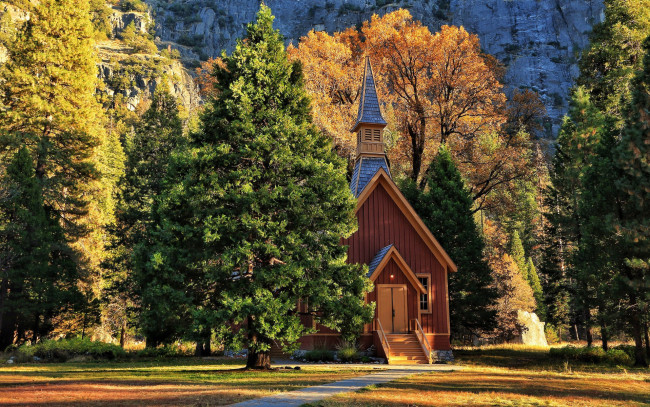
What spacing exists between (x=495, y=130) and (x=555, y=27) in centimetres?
12591

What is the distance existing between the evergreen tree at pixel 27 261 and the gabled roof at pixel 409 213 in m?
16.3

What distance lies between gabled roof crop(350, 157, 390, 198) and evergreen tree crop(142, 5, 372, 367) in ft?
28.9

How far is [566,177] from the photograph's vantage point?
31938 mm

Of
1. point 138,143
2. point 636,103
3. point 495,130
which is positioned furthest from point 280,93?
point 495,130

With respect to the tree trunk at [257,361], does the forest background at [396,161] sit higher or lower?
higher

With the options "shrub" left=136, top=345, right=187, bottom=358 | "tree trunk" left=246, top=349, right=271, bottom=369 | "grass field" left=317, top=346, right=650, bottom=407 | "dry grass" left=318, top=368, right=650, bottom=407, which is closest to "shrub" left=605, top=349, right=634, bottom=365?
"grass field" left=317, top=346, right=650, bottom=407

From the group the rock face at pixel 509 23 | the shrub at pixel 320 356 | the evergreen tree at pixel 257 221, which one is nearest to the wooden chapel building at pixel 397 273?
the shrub at pixel 320 356

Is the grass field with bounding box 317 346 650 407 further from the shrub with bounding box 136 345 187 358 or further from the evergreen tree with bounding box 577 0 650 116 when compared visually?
the evergreen tree with bounding box 577 0 650 116

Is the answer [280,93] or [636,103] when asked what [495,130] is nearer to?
[636,103]

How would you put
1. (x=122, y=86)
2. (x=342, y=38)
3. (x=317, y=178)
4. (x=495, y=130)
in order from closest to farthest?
1. (x=317, y=178)
2. (x=495, y=130)
3. (x=342, y=38)
4. (x=122, y=86)

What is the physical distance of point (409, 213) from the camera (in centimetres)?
2647

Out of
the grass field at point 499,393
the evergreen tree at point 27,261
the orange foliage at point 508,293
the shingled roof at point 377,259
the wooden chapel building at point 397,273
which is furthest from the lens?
the orange foliage at point 508,293

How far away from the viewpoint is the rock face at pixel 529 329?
149 feet

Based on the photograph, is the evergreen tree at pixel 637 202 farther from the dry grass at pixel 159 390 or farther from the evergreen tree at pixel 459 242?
the dry grass at pixel 159 390
